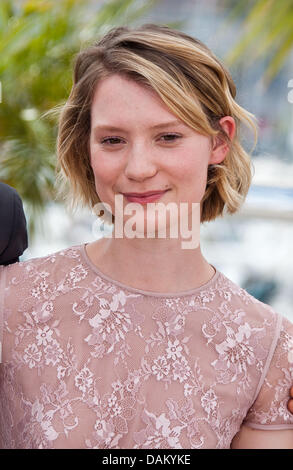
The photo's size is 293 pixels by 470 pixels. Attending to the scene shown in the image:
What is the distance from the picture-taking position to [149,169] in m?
1.00

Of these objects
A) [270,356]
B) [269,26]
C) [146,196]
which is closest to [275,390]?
[270,356]

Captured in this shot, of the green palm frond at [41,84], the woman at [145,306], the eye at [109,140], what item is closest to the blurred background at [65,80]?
the green palm frond at [41,84]

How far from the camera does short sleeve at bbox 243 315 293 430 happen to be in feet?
3.65

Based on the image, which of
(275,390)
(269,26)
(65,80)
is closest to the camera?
(275,390)

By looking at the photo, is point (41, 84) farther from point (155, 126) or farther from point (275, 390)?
point (275, 390)

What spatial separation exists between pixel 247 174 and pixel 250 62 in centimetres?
100

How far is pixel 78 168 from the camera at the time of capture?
4.03ft

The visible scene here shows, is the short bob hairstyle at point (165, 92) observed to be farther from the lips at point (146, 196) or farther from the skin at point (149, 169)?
the lips at point (146, 196)

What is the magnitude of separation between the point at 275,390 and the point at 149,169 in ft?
1.60

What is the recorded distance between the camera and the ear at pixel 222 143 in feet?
3.69

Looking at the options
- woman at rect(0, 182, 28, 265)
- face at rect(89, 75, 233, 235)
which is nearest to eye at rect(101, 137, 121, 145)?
face at rect(89, 75, 233, 235)

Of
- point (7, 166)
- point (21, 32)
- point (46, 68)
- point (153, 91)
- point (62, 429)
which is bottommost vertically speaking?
point (7, 166)
